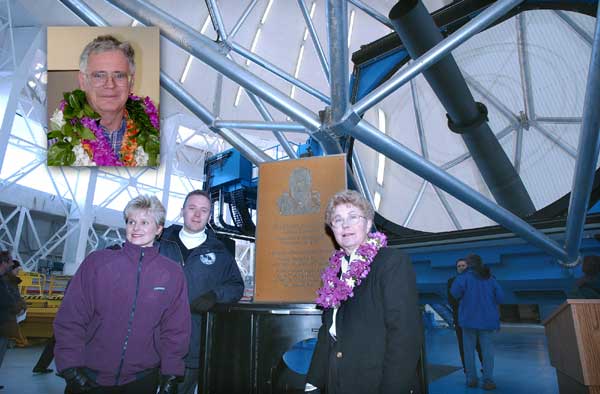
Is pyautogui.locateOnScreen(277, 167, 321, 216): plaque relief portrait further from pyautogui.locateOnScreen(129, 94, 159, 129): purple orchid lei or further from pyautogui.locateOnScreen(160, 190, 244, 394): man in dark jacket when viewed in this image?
pyautogui.locateOnScreen(129, 94, 159, 129): purple orchid lei

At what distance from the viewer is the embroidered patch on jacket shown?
3.00 meters

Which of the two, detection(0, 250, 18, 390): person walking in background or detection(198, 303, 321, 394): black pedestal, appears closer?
detection(198, 303, 321, 394): black pedestal

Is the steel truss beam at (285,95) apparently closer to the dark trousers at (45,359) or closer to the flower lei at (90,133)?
the flower lei at (90,133)

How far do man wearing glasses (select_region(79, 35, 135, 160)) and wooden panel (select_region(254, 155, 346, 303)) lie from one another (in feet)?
7.88

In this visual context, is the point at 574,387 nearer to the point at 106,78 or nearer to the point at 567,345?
the point at 567,345

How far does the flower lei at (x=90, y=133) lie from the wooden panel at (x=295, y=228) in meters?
2.27

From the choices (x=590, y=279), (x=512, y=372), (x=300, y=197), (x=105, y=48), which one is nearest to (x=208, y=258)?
(x=300, y=197)

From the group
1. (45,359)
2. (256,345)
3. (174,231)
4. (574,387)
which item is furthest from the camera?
(45,359)

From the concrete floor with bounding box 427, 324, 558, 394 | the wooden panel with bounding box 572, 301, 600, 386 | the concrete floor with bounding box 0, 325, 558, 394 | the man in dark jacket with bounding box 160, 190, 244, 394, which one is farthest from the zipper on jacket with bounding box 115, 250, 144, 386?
the concrete floor with bounding box 427, 324, 558, 394

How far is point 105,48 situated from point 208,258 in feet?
9.33

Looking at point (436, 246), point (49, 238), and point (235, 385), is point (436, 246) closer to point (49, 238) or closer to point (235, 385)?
point (235, 385)

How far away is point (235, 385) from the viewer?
2.57 m

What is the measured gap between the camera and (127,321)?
212 centimetres

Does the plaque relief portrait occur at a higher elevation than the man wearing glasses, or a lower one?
lower
